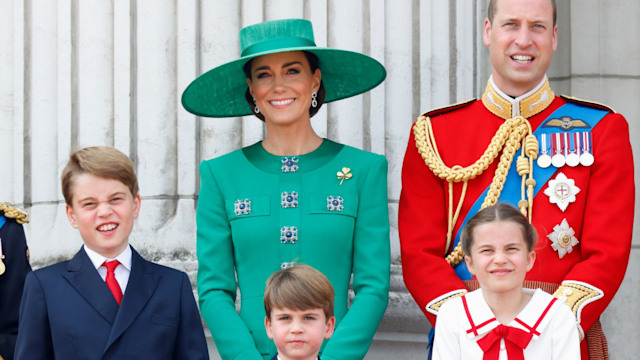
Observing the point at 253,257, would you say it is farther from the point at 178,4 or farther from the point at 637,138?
the point at 637,138

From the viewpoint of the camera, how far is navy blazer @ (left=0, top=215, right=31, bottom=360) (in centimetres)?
431

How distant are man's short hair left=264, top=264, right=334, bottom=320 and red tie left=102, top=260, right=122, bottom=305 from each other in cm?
51

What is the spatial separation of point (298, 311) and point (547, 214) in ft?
3.28

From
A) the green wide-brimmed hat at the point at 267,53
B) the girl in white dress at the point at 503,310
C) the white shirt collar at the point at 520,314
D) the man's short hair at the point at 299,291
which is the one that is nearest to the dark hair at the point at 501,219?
the girl in white dress at the point at 503,310

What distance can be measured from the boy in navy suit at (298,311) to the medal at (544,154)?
3.10 ft

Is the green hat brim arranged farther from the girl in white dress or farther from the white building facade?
the girl in white dress

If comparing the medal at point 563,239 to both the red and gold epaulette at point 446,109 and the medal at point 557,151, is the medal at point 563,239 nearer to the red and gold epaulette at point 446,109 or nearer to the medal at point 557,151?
the medal at point 557,151

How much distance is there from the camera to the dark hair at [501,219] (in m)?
3.71

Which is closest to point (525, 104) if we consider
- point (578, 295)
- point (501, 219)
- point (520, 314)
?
point (501, 219)

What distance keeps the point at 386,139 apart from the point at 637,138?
1.54 m

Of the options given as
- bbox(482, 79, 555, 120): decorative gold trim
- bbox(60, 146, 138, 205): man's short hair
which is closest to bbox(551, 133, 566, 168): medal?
bbox(482, 79, 555, 120): decorative gold trim

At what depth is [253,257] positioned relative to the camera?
4.14 metres

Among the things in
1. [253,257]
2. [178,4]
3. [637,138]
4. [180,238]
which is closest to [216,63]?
[178,4]

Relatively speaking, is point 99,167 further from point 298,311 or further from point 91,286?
point 298,311
